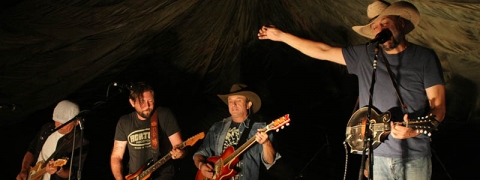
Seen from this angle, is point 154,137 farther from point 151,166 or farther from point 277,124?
point 277,124

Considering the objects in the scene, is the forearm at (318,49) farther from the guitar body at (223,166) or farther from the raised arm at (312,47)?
the guitar body at (223,166)

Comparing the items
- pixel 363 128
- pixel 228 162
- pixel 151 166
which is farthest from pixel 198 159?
pixel 363 128

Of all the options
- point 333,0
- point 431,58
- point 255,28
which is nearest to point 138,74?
point 255,28

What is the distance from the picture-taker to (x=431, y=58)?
10.3ft

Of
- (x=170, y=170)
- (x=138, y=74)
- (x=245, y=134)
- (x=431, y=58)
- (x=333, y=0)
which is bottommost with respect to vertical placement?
(x=170, y=170)

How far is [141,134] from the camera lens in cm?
515

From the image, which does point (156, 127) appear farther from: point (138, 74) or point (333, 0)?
point (333, 0)

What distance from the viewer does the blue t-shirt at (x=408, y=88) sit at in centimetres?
308

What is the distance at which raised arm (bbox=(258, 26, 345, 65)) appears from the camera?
11.9 ft

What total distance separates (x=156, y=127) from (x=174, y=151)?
333 mm

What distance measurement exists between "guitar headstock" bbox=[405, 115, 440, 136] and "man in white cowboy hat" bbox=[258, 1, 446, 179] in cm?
4

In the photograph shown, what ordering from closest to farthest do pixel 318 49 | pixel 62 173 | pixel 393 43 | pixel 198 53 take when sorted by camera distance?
pixel 393 43 < pixel 318 49 < pixel 62 173 < pixel 198 53

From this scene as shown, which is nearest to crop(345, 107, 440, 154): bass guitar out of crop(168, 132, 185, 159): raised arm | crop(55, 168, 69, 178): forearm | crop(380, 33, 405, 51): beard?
crop(380, 33, 405, 51): beard

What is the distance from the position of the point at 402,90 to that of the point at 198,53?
11.7 ft
